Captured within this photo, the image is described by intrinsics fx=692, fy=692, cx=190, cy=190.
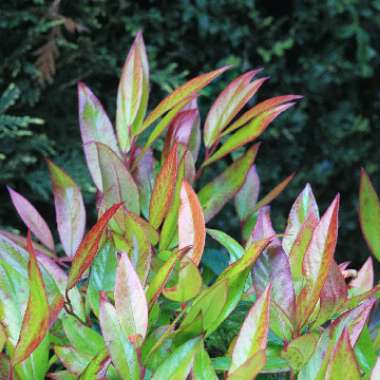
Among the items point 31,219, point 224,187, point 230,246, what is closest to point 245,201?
point 224,187

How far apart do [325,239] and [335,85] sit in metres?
2.09

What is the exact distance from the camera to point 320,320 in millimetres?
752

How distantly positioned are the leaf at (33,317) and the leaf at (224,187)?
0.40 metres

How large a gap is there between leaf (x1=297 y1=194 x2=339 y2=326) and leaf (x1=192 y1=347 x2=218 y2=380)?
12cm

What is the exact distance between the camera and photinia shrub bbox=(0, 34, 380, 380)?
661mm

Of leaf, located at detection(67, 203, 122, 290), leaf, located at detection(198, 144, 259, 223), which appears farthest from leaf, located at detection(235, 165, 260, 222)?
leaf, located at detection(67, 203, 122, 290)

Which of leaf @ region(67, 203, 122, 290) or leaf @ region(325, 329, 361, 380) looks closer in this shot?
leaf @ region(325, 329, 361, 380)

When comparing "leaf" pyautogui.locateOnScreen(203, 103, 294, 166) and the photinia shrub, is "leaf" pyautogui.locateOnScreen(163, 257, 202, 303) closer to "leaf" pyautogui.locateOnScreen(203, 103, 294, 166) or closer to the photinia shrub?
the photinia shrub

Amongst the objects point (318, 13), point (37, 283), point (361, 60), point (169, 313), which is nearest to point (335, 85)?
point (361, 60)

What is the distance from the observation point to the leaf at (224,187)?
102 cm

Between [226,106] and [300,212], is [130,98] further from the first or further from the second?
[300,212]

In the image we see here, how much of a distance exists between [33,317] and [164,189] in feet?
0.79

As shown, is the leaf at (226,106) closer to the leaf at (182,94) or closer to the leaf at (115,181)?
the leaf at (182,94)

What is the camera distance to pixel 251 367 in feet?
2.01
